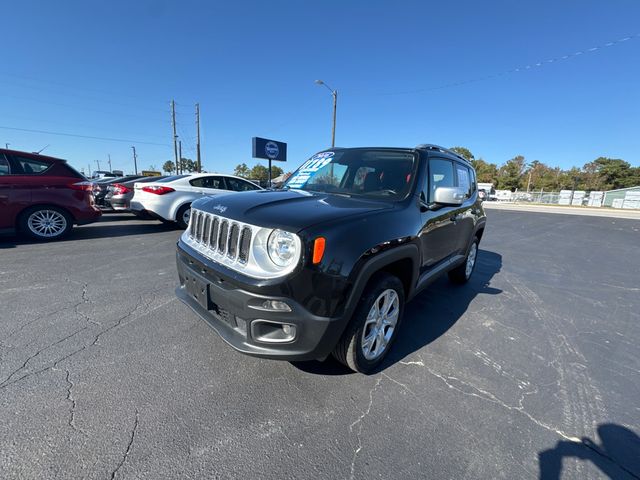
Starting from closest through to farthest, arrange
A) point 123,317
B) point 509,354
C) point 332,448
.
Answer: point 332,448 < point 509,354 < point 123,317

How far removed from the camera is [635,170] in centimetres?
6431

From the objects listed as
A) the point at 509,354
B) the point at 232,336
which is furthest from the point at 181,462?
the point at 509,354

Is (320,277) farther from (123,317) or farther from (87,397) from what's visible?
(123,317)

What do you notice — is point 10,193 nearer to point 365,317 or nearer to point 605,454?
point 365,317

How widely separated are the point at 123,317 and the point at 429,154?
11.8 ft

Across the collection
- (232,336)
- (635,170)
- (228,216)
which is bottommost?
(232,336)

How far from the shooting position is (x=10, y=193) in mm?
5730

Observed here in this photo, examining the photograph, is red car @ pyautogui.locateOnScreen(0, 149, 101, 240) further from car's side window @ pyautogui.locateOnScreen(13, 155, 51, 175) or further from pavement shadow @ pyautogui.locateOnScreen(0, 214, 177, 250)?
pavement shadow @ pyautogui.locateOnScreen(0, 214, 177, 250)

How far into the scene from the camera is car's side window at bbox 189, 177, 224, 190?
7.91 m

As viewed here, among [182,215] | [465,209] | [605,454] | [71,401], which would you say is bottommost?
[605,454]

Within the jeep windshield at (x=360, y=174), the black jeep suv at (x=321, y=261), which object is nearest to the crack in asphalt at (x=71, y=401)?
the black jeep suv at (x=321, y=261)

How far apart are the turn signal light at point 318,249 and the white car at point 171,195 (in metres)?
5.91

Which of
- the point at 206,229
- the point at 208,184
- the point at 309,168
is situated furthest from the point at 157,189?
the point at 206,229

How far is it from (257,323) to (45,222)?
22.4ft
